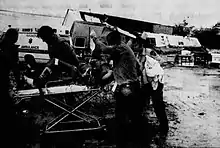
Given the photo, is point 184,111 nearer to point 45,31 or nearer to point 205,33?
point 205,33

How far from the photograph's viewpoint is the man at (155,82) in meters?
3.56

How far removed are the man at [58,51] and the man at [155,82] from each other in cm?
98

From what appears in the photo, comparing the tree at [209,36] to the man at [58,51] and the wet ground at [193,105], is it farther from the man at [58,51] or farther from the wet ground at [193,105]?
the man at [58,51]

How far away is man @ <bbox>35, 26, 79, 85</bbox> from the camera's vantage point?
3.35m

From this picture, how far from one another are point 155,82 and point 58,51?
4.66 ft

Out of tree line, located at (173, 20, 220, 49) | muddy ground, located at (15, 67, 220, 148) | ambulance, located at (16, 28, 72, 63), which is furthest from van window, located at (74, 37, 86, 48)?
tree line, located at (173, 20, 220, 49)

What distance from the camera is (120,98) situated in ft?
10.2

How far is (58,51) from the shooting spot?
357cm

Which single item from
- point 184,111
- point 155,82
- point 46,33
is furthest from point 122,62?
point 184,111

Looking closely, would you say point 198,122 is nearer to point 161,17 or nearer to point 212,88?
point 161,17

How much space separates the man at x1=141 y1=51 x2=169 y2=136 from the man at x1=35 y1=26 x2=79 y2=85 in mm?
983

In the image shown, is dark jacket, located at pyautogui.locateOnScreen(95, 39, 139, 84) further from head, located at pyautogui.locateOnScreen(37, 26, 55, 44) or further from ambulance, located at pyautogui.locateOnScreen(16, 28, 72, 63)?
ambulance, located at pyautogui.locateOnScreen(16, 28, 72, 63)

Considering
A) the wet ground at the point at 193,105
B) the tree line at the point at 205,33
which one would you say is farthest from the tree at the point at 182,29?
the wet ground at the point at 193,105

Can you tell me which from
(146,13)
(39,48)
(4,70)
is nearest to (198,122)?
(146,13)
